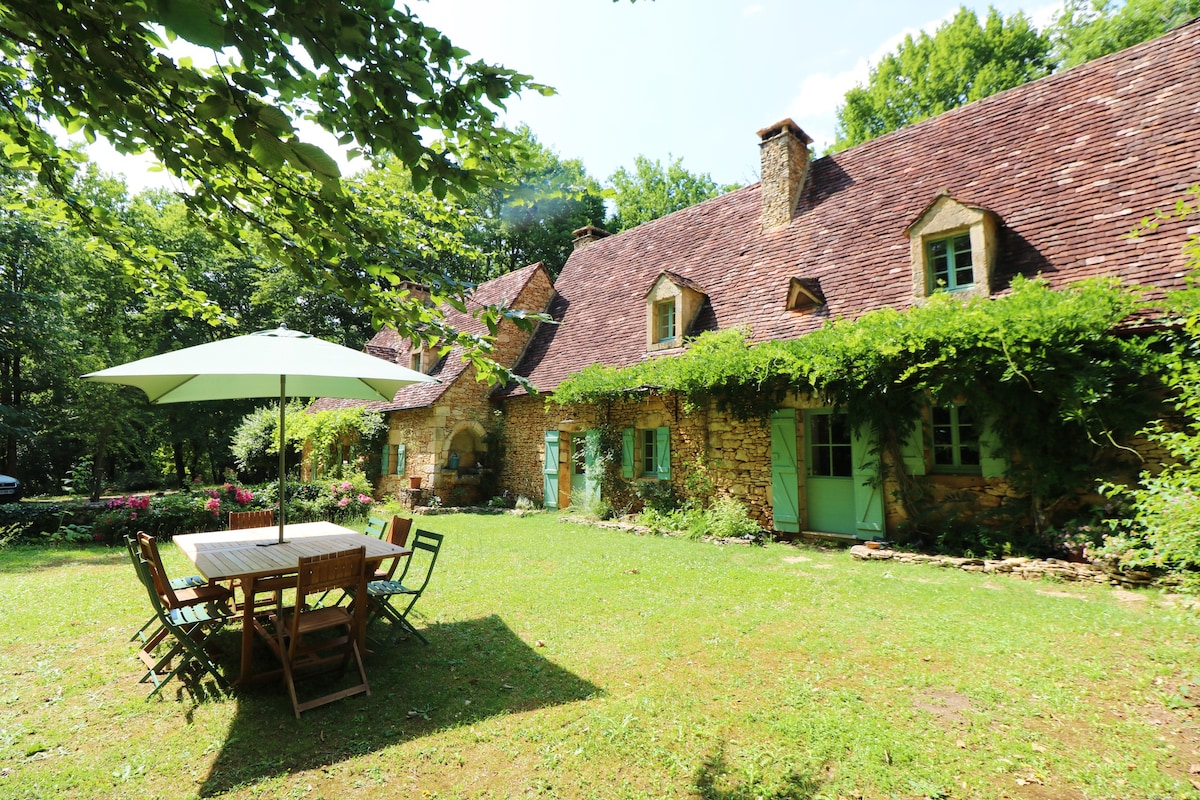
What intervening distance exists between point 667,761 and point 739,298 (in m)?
9.42

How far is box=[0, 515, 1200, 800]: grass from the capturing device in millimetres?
2729

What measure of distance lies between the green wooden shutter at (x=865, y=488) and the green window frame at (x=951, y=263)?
2625mm

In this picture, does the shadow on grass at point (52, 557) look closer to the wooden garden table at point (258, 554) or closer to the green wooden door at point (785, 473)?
the wooden garden table at point (258, 554)

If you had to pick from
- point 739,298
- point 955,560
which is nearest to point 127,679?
point 955,560

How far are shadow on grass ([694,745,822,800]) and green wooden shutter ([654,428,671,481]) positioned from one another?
8058 mm

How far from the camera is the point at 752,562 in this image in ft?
24.6

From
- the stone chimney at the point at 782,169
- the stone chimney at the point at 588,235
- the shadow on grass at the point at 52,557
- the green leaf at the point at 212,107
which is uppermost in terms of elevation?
the stone chimney at the point at 588,235

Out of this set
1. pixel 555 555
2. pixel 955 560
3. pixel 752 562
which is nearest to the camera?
pixel 955 560

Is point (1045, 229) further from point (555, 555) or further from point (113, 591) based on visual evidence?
point (113, 591)

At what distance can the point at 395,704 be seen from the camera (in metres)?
3.53

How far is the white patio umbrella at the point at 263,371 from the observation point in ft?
12.5

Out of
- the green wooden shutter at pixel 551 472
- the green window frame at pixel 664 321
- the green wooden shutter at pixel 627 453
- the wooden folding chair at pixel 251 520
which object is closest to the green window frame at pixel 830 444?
the green wooden shutter at pixel 627 453

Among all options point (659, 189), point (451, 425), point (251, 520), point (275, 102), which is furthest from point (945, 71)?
point (251, 520)

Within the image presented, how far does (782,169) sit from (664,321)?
4.08 meters
